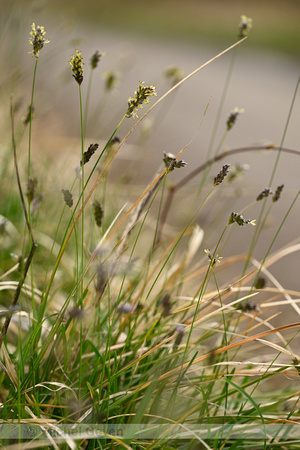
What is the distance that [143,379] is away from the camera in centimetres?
112

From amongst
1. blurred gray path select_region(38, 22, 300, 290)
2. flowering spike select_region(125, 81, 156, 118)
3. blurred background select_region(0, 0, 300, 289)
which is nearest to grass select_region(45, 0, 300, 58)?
blurred background select_region(0, 0, 300, 289)

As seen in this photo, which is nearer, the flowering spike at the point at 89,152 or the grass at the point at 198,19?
the flowering spike at the point at 89,152

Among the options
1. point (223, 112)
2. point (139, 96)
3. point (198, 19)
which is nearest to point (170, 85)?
point (139, 96)

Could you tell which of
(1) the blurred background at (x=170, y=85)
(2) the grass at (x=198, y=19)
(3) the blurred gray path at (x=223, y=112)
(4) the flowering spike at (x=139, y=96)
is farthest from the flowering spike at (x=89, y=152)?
(2) the grass at (x=198, y=19)

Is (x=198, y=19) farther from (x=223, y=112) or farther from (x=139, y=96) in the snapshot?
(x=139, y=96)

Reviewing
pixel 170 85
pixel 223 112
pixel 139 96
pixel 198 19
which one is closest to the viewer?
pixel 139 96

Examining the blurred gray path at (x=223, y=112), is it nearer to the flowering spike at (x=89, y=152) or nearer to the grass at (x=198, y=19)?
the grass at (x=198, y=19)

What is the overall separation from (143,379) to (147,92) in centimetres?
58

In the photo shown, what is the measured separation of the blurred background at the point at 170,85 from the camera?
9.46 ft

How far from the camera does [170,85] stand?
104 inches

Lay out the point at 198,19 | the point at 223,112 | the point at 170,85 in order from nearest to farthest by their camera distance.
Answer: the point at 170,85 → the point at 223,112 → the point at 198,19

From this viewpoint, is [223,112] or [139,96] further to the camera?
[223,112]

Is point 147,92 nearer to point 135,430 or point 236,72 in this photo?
point 135,430

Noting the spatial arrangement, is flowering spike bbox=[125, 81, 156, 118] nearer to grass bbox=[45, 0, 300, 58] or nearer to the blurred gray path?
the blurred gray path
